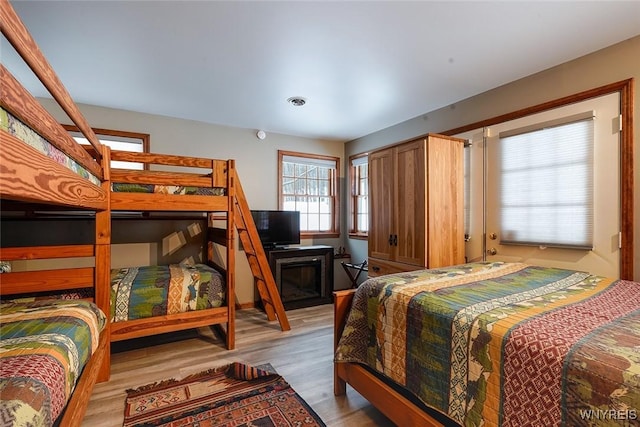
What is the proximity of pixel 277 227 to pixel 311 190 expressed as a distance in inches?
38.3

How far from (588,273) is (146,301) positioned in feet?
11.6

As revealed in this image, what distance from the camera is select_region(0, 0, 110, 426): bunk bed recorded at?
32.8 inches

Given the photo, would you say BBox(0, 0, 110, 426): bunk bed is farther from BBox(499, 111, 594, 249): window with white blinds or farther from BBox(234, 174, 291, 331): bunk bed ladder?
BBox(499, 111, 594, 249): window with white blinds

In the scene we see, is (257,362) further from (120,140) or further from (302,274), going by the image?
(120,140)

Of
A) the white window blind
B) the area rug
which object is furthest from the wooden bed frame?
the white window blind

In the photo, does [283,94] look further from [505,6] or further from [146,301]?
[146,301]

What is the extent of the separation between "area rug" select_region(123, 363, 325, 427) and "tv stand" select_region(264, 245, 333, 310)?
5.56ft

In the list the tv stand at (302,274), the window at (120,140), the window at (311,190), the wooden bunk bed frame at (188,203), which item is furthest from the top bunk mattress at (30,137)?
the window at (311,190)

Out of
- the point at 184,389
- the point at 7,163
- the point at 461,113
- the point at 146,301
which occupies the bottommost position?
the point at 184,389

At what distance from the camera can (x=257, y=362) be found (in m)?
2.57

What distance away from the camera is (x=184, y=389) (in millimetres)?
2168

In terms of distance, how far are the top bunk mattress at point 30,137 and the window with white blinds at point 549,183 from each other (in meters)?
3.30

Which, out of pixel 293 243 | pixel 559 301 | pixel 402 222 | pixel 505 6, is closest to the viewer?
pixel 559 301

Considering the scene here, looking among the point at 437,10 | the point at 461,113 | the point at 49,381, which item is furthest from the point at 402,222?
the point at 49,381
